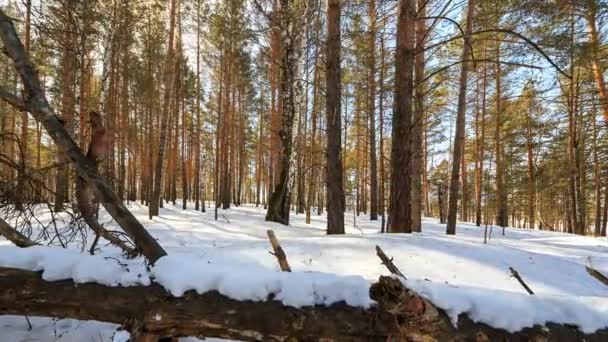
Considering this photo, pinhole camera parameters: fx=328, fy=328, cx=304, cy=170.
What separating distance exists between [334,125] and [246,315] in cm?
489

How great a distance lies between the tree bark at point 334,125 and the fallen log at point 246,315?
4.48 metres

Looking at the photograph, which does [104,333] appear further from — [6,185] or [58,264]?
[6,185]

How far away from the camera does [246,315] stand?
1.67m

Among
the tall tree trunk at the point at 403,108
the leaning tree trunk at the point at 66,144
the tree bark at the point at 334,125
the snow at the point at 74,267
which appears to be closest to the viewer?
the snow at the point at 74,267

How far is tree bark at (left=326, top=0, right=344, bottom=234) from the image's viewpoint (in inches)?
240

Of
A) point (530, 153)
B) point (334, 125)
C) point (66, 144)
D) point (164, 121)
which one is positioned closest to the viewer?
point (66, 144)

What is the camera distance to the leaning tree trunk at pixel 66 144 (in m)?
2.62

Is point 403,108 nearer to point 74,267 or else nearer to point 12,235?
point 74,267

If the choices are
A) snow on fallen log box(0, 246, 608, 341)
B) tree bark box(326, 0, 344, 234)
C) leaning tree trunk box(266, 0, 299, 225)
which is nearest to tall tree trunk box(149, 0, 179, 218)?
leaning tree trunk box(266, 0, 299, 225)

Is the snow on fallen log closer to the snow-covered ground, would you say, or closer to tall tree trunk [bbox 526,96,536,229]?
the snow-covered ground

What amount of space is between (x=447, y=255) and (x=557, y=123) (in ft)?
41.9

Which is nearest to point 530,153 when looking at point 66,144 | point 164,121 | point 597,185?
point 597,185

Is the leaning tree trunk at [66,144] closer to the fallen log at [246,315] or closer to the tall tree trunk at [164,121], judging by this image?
the fallen log at [246,315]

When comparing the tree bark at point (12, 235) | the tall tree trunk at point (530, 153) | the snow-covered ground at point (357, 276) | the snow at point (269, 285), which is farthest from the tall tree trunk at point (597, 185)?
the tree bark at point (12, 235)
